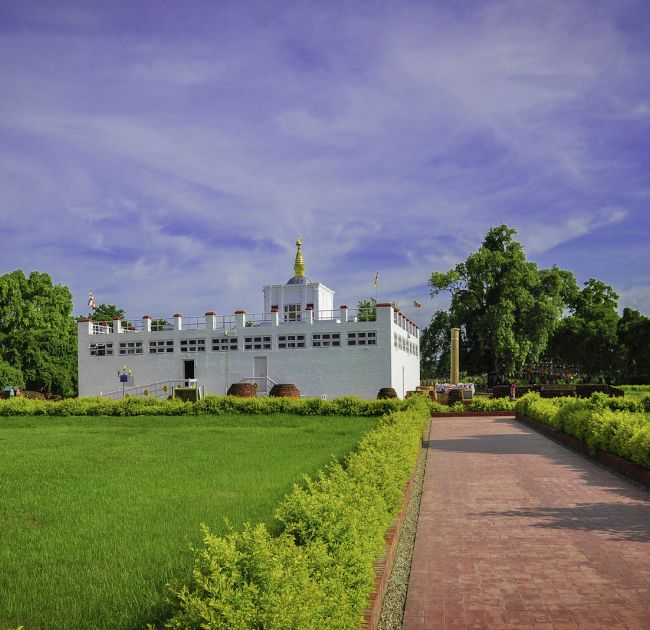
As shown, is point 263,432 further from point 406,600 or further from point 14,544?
point 406,600

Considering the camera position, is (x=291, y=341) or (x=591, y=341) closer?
(x=291, y=341)

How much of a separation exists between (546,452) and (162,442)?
9.10 metres

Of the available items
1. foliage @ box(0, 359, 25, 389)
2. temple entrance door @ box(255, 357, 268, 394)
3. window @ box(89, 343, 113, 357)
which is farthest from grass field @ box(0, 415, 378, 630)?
foliage @ box(0, 359, 25, 389)

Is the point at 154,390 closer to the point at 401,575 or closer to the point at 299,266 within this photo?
the point at 299,266

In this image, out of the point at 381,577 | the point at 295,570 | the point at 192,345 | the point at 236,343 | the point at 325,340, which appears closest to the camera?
the point at 295,570

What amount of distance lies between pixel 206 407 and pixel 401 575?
67.2ft

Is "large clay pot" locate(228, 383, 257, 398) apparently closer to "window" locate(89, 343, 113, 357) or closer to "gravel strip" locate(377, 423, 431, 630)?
"window" locate(89, 343, 113, 357)

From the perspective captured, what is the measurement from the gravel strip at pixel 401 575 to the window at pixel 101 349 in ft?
111

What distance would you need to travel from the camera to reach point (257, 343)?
38.6 meters

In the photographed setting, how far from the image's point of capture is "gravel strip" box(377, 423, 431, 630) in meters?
5.23

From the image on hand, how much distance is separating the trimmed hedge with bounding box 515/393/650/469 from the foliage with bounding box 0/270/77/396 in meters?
36.6

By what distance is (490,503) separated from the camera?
9.32 meters

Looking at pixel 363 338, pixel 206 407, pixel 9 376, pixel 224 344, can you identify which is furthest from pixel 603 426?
pixel 9 376

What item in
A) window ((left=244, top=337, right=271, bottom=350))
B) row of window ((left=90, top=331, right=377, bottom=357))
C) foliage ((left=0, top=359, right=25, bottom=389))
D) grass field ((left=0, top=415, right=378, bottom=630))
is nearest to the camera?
Answer: grass field ((left=0, top=415, right=378, bottom=630))
